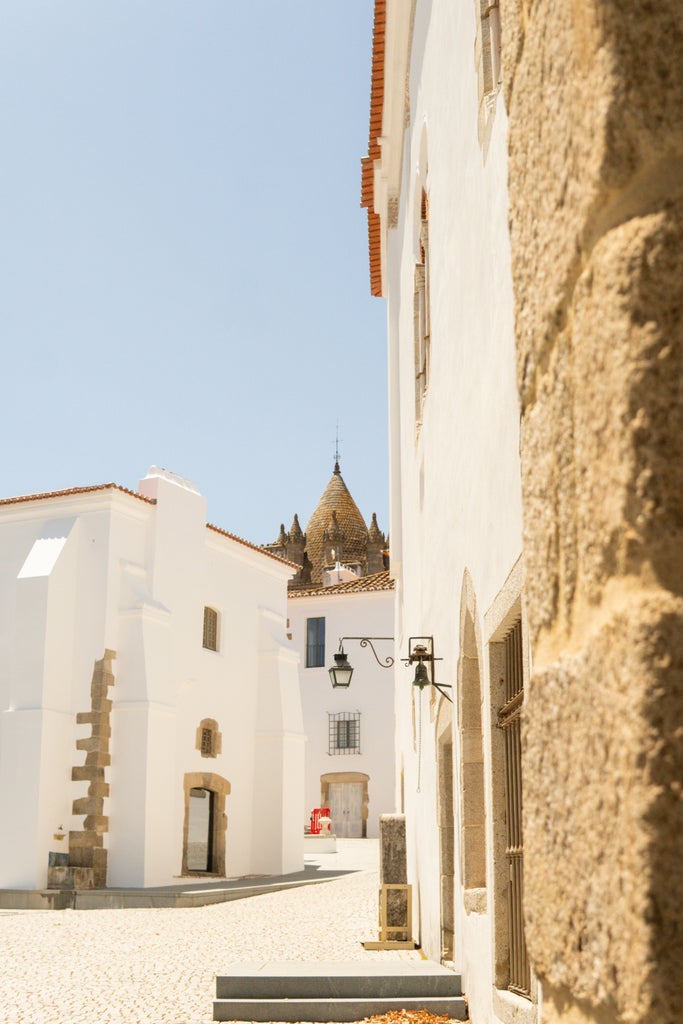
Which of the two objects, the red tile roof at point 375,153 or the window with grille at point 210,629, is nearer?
the red tile roof at point 375,153

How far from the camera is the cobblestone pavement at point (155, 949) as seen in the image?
988cm

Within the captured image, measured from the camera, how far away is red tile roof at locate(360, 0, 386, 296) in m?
13.4

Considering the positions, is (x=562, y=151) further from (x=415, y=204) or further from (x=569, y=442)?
(x=415, y=204)

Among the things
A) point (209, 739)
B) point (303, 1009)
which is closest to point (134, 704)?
point (209, 739)

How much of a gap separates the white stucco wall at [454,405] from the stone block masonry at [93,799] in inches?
372

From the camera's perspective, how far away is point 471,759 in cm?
706

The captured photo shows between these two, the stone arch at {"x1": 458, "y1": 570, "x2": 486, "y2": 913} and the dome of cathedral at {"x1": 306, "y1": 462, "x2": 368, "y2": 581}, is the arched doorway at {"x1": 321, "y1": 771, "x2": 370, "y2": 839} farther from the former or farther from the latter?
the stone arch at {"x1": 458, "y1": 570, "x2": 486, "y2": 913}

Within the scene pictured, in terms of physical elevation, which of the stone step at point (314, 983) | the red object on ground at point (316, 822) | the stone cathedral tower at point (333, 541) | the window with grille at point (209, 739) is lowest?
the stone step at point (314, 983)

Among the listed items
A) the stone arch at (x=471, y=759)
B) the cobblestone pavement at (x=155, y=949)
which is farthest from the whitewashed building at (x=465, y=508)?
the cobblestone pavement at (x=155, y=949)

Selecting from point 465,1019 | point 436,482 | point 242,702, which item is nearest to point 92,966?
point 465,1019

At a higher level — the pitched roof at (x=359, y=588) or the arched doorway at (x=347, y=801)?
the pitched roof at (x=359, y=588)

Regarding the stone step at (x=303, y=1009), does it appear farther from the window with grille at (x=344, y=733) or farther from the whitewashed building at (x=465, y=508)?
the window with grille at (x=344, y=733)

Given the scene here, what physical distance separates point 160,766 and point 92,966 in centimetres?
1041

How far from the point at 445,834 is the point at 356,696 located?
30.7 metres
